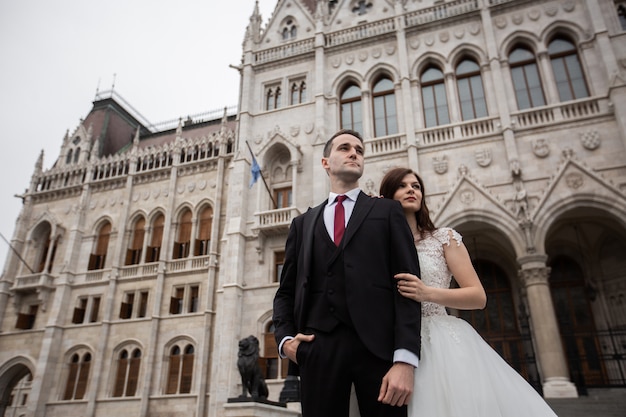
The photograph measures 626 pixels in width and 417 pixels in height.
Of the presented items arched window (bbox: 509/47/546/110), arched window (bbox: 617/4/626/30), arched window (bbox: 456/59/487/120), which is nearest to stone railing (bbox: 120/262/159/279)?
arched window (bbox: 456/59/487/120)

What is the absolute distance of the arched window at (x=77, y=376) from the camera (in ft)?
73.4

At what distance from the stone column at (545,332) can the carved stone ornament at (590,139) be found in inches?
165

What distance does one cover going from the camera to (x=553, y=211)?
14508 millimetres

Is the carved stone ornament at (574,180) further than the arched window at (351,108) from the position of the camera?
No

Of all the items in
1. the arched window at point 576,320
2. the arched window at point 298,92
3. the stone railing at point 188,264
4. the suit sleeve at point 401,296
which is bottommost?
the suit sleeve at point 401,296

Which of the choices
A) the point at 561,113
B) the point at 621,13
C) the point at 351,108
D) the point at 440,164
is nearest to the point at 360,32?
the point at 351,108

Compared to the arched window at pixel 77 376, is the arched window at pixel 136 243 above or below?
above

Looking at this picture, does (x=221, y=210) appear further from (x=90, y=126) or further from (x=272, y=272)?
(x=90, y=126)

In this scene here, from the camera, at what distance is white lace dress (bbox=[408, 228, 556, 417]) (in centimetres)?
238

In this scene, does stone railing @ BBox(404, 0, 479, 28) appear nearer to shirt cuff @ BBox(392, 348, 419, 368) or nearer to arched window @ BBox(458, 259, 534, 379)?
arched window @ BBox(458, 259, 534, 379)

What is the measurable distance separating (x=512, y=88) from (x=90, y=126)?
2652cm

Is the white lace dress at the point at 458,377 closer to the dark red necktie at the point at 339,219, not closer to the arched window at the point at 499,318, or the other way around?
the dark red necktie at the point at 339,219

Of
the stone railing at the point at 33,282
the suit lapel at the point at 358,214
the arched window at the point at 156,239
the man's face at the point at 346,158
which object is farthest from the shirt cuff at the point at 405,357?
the stone railing at the point at 33,282

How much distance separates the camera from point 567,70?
1675cm
